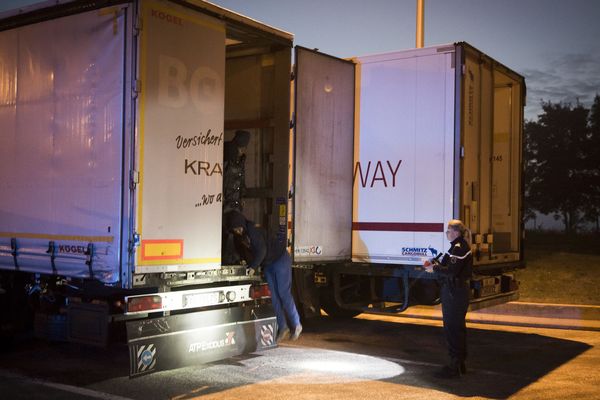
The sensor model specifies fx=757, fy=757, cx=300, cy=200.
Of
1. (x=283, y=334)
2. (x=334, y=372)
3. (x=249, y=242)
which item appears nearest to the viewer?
(x=334, y=372)

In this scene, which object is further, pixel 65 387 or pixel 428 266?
pixel 428 266

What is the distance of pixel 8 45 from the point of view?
7.85 m

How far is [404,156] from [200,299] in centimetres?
357

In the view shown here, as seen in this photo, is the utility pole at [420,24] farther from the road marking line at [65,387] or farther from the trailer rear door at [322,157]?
the road marking line at [65,387]

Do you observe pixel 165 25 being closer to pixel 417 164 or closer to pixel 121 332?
pixel 121 332

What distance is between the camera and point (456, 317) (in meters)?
7.68

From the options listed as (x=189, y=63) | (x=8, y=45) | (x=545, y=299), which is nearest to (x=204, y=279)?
(x=189, y=63)

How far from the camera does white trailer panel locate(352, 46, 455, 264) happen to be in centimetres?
924

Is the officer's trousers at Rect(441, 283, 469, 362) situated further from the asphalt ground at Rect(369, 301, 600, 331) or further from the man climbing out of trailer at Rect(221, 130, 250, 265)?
the asphalt ground at Rect(369, 301, 600, 331)

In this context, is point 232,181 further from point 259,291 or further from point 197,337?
point 197,337

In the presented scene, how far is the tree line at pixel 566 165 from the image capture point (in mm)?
48000

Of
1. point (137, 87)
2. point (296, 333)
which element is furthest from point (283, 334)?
point (137, 87)

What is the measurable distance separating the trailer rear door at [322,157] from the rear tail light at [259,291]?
109cm

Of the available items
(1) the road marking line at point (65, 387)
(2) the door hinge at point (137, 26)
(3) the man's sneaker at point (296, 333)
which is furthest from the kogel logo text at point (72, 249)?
(3) the man's sneaker at point (296, 333)
